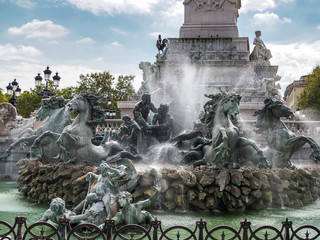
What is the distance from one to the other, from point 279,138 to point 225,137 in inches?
69.3

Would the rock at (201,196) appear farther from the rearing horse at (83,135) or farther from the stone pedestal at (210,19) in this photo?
the stone pedestal at (210,19)

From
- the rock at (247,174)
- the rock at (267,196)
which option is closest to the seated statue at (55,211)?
the rock at (247,174)

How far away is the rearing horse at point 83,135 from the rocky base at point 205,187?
21.3 inches

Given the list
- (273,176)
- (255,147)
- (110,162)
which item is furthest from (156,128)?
Result: (273,176)

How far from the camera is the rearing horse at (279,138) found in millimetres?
10289

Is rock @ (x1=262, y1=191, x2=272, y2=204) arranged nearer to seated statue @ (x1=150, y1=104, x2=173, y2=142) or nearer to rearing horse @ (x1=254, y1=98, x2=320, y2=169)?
rearing horse @ (x1=254, y1=98, x2=320, y2=169)

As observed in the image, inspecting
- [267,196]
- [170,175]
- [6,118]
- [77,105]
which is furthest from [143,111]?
[6,118]

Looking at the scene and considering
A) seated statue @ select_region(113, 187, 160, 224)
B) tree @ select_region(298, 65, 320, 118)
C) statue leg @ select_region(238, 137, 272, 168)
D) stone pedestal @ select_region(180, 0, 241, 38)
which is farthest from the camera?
tree @ select_region(298, 65, 320, 118)

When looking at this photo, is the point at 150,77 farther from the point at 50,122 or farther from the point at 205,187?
the point at 205,187

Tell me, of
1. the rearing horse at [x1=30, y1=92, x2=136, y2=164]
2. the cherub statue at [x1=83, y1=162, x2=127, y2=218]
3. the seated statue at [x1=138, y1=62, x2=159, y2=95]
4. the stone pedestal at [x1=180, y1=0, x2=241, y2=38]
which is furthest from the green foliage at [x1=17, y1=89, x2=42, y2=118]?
the cherub statue at [x1=83, y1=162, x2=127, y2=218]

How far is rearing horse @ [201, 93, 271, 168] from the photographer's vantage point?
9.50m

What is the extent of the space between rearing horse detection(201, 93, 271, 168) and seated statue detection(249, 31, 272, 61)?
1383 cm

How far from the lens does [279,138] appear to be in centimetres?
1043

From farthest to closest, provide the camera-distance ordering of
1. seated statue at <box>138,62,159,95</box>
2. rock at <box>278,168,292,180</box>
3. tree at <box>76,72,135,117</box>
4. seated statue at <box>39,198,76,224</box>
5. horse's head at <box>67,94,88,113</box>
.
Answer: tree at <box>76,72,135,117</box>, seated statue at <box>138,62,159,95</box>, horse's head at <box>67,94,88,113</box>, rock at <box>278,168,292,180</box>, seated statue at <box>39,198,76,224</box>
